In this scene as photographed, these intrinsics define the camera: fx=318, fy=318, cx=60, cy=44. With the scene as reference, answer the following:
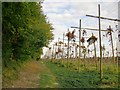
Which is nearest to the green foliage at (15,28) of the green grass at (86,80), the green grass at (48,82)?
the green grass at (48,82)

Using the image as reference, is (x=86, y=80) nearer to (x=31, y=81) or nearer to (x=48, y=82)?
(x=48, y=82)

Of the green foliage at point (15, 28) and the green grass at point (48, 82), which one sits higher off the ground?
the green foliage at point (15, 28)

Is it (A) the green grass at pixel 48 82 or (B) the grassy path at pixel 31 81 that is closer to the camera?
(B) the grassy path at pixel 31 81

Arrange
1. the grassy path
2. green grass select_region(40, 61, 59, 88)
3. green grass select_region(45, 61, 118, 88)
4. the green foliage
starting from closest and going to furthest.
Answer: the green foliage
the grassy path
green grass select_region(40, 61, 59, 88)
green grass select_region(45, 61, 118, 88)

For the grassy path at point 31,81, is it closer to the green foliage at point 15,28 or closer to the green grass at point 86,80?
the green grass at point 86,80

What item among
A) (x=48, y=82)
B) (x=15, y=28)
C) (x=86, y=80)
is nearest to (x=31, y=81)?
(x=48, y=82)

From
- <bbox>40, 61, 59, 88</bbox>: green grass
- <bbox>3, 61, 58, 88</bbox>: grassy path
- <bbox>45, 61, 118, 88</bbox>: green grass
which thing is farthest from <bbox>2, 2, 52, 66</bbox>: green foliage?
<bbox>45, 61, 118, 88</bbox>: green grass

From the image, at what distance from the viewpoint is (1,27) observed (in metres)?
14.2

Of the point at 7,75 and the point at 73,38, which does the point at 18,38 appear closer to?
the point at 7,75

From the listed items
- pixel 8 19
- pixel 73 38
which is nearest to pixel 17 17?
pixel 8 19

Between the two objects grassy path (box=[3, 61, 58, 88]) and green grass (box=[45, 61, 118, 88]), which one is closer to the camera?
grassy path (box=[3, 61, 58, 88])

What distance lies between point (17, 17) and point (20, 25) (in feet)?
2.22

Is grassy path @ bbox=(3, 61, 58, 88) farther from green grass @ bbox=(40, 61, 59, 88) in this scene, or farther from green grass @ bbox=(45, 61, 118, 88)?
green grass @ bbox=(45, 61, 118, 88)

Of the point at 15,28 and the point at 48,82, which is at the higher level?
the point at 15,28
